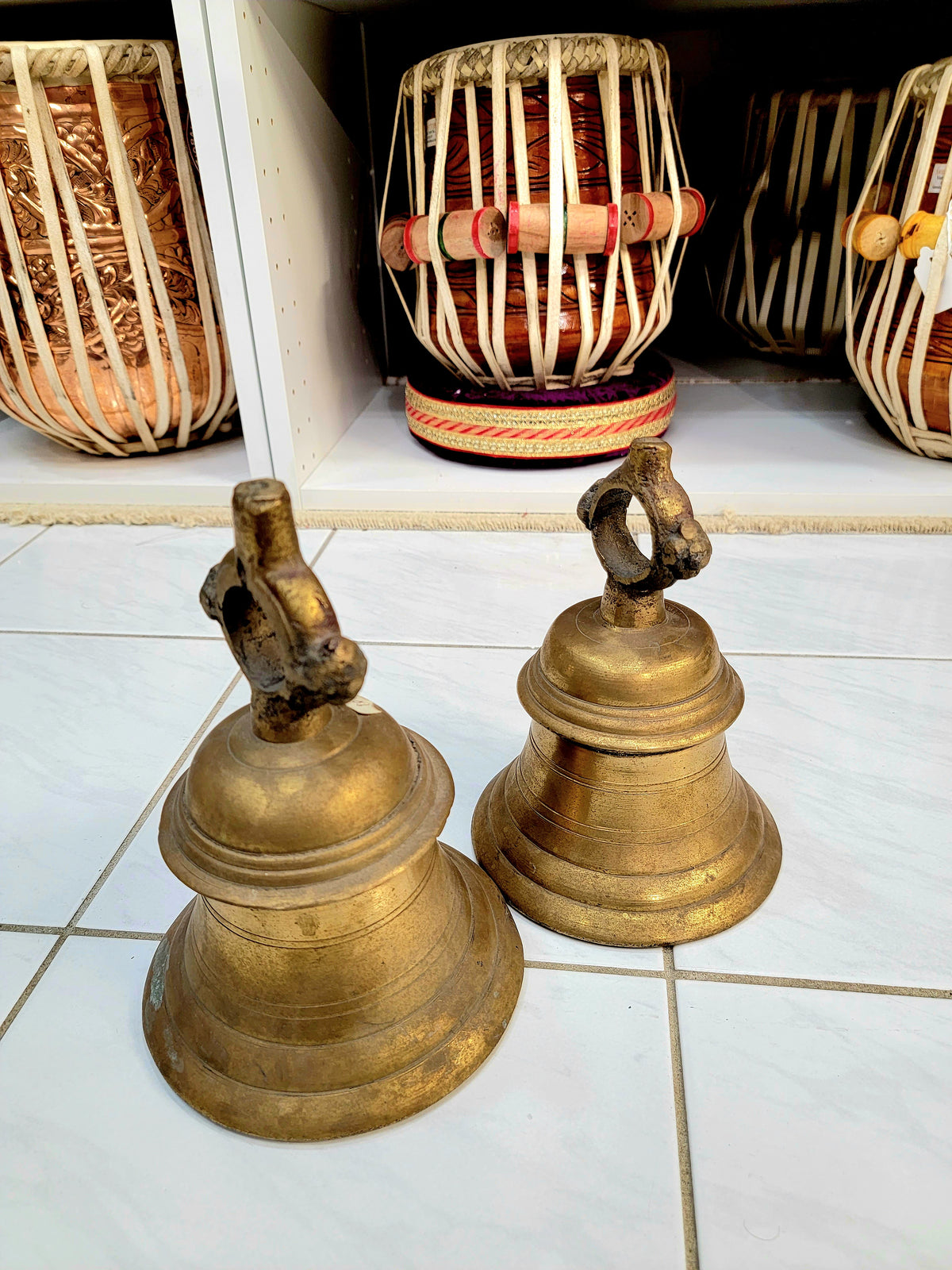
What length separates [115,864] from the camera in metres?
0.65

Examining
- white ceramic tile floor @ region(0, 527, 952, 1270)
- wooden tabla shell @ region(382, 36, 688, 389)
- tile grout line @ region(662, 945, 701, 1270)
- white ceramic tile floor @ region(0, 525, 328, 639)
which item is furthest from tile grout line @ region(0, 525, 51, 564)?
tile grout line @ region(662, 945, 701, 1270)

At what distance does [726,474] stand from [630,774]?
0.72m

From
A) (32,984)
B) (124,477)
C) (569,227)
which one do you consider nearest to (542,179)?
(569,227)

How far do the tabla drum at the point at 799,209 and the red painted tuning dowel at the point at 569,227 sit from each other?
493 millimetres

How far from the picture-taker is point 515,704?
0.81 meters

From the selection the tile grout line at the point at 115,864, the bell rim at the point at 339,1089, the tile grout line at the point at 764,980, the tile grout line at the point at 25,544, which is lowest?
the tile grout line at the point at 25,544

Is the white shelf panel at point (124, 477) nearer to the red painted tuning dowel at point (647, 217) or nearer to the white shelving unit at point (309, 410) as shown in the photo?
the white shelving unit at point (309, 410)

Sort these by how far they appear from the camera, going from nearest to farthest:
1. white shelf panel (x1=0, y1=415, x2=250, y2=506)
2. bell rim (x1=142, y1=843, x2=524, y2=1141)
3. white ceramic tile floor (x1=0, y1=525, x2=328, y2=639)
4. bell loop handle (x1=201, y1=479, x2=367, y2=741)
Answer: bell loop handle (x1=201, y1=479, x2=367, y2=741)
bell rim (x1=142, y1=843, x2=524, y2=1141)
white ceramic tile floor (x1=0, y1=525, x2=328, y2=639)
white shelf panel (x1=0, y1=415, x2=250, y2=506)

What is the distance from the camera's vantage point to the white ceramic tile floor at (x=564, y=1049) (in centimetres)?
43

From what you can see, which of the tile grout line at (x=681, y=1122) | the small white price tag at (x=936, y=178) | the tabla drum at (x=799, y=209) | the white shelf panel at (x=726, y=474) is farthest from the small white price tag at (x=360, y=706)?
the tabla drum at (x=799, y=209)

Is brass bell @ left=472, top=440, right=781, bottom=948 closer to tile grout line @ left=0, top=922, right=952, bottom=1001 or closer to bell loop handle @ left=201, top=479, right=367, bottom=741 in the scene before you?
tile grout line @ left=0, top=922, right=952, bottom=1001

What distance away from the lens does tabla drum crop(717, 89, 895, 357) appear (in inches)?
52.8

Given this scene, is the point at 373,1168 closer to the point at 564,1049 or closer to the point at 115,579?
the point at 564,1049

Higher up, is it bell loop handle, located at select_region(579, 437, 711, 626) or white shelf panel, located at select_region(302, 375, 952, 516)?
bell loop handle, located at select_region(579, 437, 711, 626)
